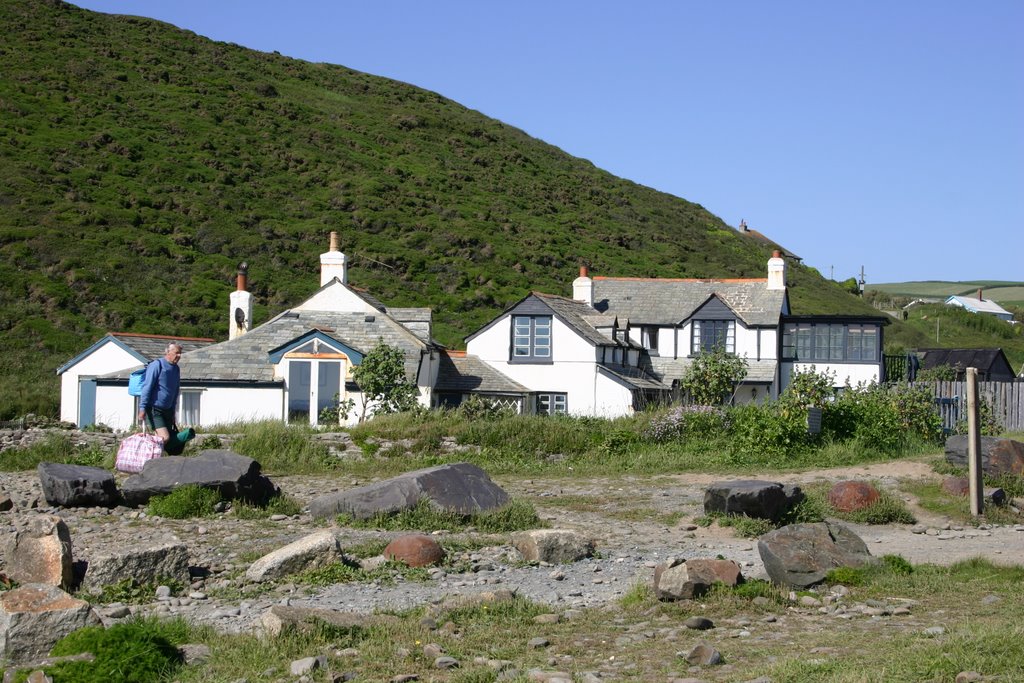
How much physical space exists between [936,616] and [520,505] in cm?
679

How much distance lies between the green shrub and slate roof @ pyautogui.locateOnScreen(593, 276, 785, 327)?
37848 millimetres

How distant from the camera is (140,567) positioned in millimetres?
11227

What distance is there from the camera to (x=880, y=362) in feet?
146

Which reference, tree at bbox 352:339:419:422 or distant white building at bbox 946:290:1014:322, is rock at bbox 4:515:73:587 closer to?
tree at bbox 352:339:419:422

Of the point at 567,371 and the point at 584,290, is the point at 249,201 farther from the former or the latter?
the point at 567,371

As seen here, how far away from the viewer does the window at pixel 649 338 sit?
45.8 m

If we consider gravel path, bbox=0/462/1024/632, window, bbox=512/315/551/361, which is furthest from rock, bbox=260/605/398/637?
window, bbox=512/315/551/361

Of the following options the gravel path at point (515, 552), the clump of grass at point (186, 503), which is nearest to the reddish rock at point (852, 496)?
the gravel path at point (515, 552)

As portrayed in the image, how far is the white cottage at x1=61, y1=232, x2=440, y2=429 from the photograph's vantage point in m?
34.4

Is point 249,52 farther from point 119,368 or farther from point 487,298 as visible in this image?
point 119,368

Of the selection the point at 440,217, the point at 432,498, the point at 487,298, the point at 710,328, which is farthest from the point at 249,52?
the point at 432,498

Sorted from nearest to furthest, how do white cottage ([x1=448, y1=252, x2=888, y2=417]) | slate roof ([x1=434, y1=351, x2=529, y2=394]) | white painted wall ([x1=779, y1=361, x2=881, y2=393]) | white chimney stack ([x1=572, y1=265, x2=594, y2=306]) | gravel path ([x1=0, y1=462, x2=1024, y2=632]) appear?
1. gravel path ([x1=0, y1=462, x2=1024, y2=632])
2. slate roof ([x1=434, y1=351, x2=529, y2=394])
3. white cottage ([x1=448, y1=252, x2=888, y2=417])
4. white painted wall ([x1=779, y1=361, x2=881, y2=393])
5. white chimney stack ([x1=572, y1=265, x2=594, y2=306])

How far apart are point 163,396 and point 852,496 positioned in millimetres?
9935

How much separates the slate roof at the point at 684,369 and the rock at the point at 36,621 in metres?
35.4
